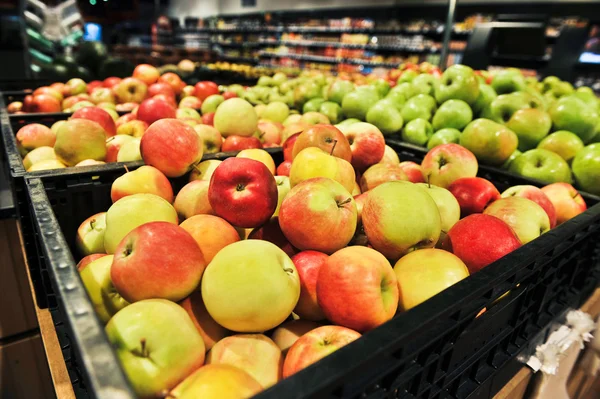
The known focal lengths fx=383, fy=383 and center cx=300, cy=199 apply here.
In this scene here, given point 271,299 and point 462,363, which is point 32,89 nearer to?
point 271,299

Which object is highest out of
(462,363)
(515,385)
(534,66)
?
(534,66)

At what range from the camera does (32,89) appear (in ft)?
9.88

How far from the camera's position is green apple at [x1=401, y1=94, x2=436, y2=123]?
84.4 inches

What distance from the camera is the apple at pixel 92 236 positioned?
1.12 m

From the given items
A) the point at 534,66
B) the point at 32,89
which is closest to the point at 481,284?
the point at 32,89

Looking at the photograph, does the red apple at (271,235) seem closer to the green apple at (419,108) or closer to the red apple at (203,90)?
the green apple at (419,108)

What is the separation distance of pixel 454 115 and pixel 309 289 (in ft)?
4.95

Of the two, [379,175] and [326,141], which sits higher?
[326,141]

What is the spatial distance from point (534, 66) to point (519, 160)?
220 inches

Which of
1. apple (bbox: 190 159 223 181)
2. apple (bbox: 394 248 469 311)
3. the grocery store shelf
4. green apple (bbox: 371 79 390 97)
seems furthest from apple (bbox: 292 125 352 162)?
the grocery store shelf

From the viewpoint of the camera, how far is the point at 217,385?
0.61 metres

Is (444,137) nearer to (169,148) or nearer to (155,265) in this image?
(169,148)

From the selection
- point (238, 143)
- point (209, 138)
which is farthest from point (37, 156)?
point (238, 143)

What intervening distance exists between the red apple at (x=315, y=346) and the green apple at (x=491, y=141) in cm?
131
